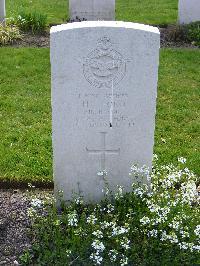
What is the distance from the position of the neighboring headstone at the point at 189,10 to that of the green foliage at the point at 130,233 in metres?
6.58

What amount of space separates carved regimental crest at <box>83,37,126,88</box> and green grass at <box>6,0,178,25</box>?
6.66 meters

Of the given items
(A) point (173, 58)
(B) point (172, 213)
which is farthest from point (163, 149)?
(A) point (173, 58)

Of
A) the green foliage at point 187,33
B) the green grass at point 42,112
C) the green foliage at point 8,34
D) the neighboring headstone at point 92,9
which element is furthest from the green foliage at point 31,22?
the green foliage at point 187,33

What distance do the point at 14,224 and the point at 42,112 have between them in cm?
247

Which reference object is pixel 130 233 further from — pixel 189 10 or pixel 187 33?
pixel 189 10

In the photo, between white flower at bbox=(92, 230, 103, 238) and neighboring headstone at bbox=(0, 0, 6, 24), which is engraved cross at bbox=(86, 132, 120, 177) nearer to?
white flower at bbox=(92, 230, 103, 238)

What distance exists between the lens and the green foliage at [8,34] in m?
9.70

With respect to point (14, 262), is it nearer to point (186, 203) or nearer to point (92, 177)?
point (92, 177)

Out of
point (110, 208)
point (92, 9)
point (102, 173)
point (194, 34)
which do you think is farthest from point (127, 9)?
point (110, 208)

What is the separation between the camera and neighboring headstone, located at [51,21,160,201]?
14.8 feet

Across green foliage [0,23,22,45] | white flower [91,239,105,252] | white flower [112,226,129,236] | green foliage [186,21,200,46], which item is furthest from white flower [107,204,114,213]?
green foliage [186,21,200,46]

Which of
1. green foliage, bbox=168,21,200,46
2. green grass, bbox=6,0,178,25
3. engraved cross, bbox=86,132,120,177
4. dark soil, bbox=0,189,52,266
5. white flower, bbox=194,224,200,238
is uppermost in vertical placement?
green grass, bbox=6,0,178,25

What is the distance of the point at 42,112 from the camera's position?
7.11 metres

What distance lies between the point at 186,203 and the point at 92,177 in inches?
37.1
